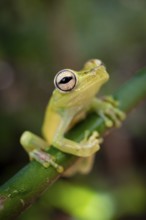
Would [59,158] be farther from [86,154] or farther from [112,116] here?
[112,116]

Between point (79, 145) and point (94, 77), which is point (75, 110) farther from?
point (79, 145)

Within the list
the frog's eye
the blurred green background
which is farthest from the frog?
the blurred green background

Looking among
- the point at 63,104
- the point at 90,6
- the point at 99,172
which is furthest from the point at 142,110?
the point at 63,104

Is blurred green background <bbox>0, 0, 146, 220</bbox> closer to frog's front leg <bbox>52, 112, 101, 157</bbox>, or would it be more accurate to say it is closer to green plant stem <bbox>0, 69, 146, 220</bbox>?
frog's front leg <bbox>52, 112, 101, 157</bbox>

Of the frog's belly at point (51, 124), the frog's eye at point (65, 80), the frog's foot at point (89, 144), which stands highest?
the frog's eye at point (65, 80)

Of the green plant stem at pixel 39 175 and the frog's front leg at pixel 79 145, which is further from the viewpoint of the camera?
the frog's front leg at pixel 79 145

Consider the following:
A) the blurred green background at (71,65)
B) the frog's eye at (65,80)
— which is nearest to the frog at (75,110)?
the frog's eye at (65,80)

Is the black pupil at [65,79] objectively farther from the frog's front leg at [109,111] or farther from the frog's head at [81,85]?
the frog's front leg at [109,111]
